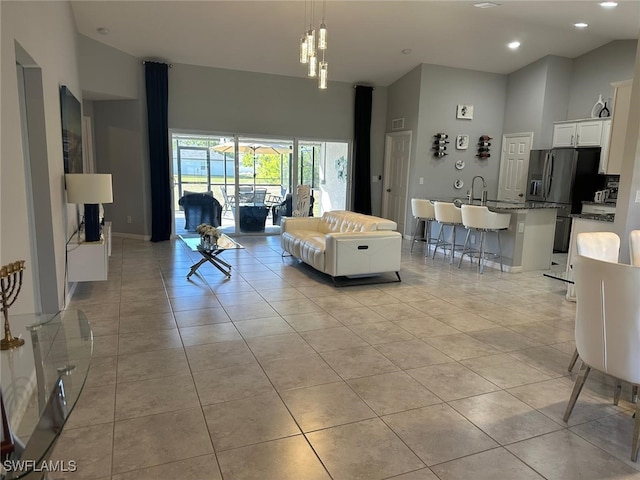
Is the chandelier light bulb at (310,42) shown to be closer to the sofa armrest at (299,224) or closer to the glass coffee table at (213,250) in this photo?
the glass coffee table at (213,250)

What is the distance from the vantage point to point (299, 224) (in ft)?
21.2

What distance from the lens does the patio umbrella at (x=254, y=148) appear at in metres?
8.23

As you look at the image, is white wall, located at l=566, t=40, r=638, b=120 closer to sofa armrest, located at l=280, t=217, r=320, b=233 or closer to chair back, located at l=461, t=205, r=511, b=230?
chair back, located at l=461, t=205, r=511, b=230

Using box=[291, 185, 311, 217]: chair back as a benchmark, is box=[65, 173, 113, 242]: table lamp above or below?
above

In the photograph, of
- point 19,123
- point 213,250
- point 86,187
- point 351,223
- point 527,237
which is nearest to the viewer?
point 19,123

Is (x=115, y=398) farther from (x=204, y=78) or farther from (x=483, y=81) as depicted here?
(x=483, y=81)

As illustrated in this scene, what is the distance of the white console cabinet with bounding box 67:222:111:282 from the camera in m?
4.36

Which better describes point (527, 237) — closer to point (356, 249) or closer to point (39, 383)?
point (356, 249)

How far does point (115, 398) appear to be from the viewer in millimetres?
2582

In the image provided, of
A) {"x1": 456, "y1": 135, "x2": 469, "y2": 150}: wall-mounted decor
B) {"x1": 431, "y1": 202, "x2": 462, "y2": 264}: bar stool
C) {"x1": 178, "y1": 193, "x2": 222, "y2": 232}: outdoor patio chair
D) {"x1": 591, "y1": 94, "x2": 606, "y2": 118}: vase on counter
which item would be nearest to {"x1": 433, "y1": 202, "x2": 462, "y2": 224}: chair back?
{"x1": 431, "y1": 202, "x2": 462, "y2": 264}: bar stool

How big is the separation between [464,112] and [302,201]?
365 cm

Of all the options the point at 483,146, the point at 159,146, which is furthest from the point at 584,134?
the point at 159,146

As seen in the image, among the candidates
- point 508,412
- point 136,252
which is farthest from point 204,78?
point 508,412

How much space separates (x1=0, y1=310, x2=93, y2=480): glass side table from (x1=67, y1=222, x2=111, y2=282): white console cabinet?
7.80 ft
